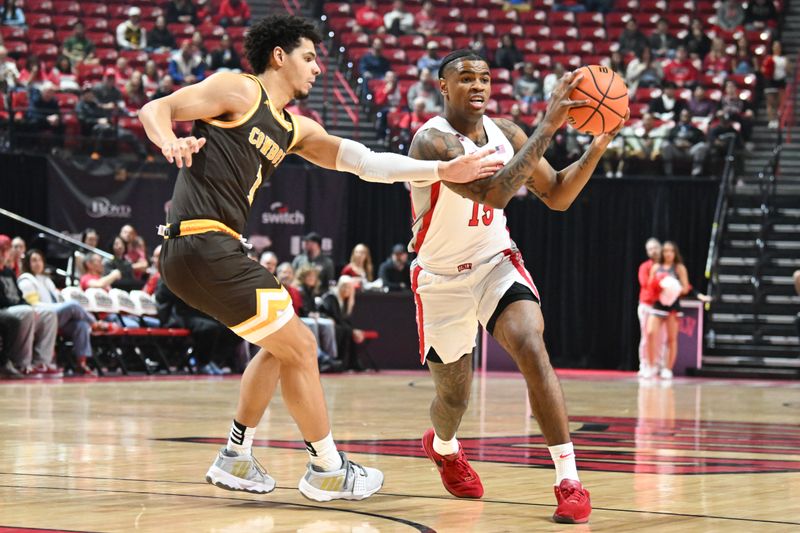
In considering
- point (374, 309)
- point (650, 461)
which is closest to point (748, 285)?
point (374, 309)

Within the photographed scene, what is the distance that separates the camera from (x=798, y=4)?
24.4m

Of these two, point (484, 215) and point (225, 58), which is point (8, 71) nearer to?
point (225, 58)

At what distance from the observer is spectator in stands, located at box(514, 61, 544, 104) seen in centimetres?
2136

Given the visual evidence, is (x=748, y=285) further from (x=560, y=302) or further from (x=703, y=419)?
(x=703, y=419)

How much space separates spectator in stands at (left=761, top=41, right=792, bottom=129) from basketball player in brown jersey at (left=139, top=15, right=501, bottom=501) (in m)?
17.1

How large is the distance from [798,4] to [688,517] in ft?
70.3

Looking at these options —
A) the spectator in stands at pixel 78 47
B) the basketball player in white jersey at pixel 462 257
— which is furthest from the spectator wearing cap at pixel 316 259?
the basketball player in white jersey at pixel 462 257

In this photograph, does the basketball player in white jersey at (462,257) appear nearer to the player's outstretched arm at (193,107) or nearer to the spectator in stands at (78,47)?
the player's outstretched arm at (193,107)

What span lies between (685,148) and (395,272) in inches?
188

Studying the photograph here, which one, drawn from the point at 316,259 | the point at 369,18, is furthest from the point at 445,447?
the point at 369,18

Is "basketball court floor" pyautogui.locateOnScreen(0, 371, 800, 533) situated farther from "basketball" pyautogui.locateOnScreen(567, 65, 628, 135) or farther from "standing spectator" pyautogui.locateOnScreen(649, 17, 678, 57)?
"standing spectator" pyautogui.locateOnScreen(649, 17, 678, 57)

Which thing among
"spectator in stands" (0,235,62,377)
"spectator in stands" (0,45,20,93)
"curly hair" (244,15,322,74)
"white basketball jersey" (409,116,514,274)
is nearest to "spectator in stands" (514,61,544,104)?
"spectator in stands" (0,45,20,93)

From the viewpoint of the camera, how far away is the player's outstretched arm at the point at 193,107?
4676 mm

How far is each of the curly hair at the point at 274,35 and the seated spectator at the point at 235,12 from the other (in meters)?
18.1
